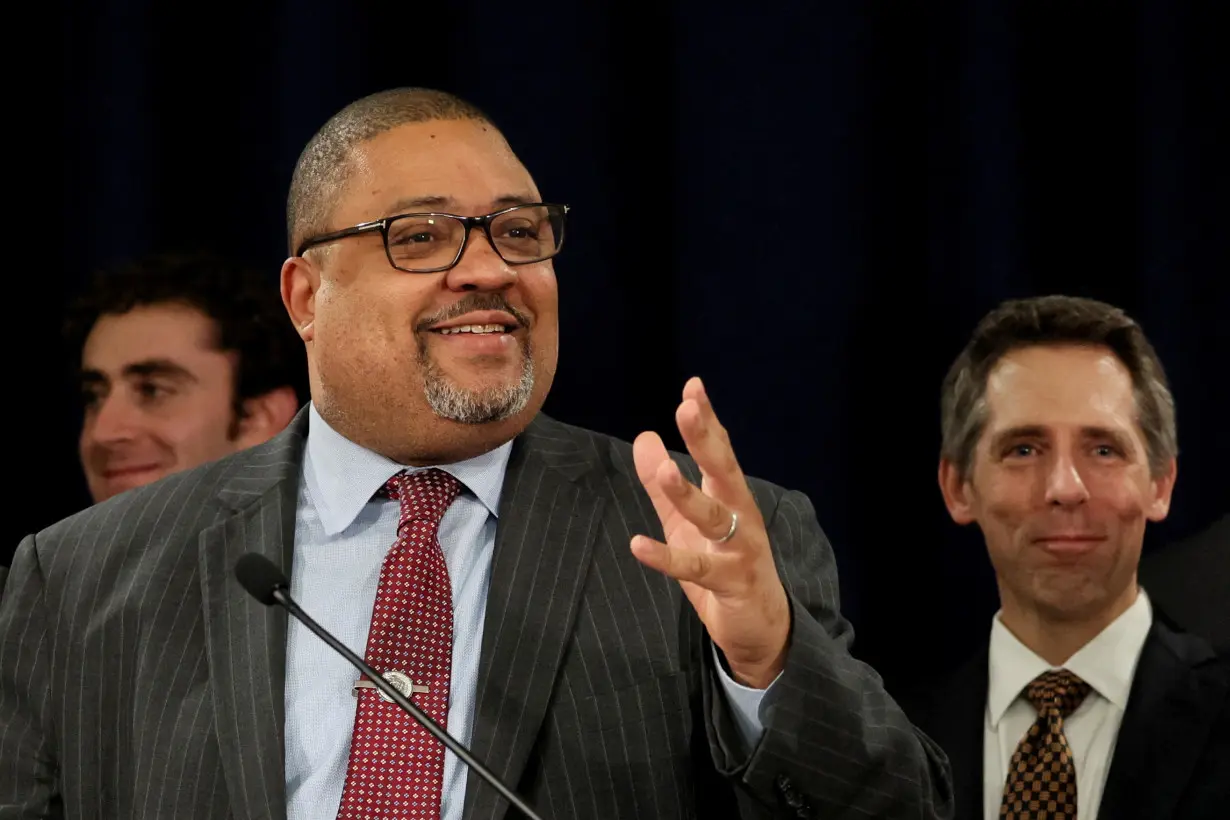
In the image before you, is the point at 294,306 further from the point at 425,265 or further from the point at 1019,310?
the point at 1019,310

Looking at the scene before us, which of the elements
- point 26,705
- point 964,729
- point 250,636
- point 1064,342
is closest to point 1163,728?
point 964,729

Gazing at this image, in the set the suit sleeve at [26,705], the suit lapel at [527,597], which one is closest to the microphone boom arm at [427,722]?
the suit lapel at [527,597]

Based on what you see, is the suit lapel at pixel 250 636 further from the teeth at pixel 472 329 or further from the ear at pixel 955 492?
the ear at pixel 955 492

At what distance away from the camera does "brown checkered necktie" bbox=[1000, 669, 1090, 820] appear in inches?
86.5

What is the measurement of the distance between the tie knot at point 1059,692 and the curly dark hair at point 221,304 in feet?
4.28

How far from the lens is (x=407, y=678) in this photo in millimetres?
1556

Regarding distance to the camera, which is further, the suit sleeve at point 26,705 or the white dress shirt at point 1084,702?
the white dress shirt at point 1084,702

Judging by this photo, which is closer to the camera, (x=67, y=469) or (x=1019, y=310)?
(x=1019, y=310)

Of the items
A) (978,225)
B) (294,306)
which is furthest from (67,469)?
(978,225)

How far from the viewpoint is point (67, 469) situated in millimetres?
2809

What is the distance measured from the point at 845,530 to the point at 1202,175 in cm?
78

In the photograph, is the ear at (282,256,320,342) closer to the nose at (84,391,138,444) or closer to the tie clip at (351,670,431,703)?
the tie clip at (351,670,431,703)

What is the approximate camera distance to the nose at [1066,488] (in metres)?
2.30

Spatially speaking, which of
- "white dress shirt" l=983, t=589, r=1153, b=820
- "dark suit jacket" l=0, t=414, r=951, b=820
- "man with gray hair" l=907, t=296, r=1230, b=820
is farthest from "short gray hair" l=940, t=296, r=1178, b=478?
"dark suit jacket" l=0, t=414, r=951, b=820
